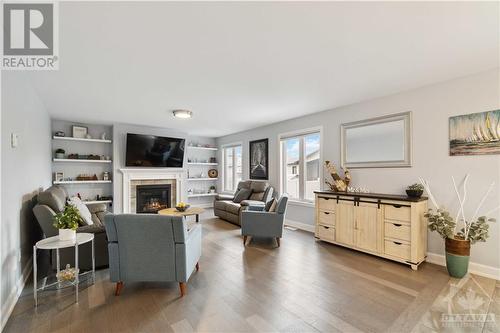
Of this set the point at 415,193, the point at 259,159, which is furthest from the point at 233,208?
the point at 415,193

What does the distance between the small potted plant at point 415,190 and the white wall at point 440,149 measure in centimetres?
21

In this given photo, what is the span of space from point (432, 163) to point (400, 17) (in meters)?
2.28

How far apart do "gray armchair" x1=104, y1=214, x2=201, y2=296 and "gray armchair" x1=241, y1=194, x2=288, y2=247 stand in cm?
168

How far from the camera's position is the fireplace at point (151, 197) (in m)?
6.23

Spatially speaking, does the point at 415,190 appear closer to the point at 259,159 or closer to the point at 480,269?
the point at 480,269

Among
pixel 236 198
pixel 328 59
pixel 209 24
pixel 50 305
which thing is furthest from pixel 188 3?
pixel 236 198

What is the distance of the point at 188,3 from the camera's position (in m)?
1.63

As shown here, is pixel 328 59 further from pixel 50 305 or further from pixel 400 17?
pixel 50 305

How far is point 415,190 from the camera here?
317 centimetres

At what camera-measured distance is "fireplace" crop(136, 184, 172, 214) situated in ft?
20.4

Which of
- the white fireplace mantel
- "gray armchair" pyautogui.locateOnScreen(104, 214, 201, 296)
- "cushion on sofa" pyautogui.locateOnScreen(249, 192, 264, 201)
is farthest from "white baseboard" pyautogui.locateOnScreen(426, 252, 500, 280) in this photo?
the white fireplace mantel

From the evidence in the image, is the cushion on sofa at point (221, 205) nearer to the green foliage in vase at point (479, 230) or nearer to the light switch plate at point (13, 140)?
the light switch plate at point (13, 140)

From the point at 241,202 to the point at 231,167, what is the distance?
267 centimetres

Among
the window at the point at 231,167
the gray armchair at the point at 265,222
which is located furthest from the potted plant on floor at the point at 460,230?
the window at the point at 231,167
